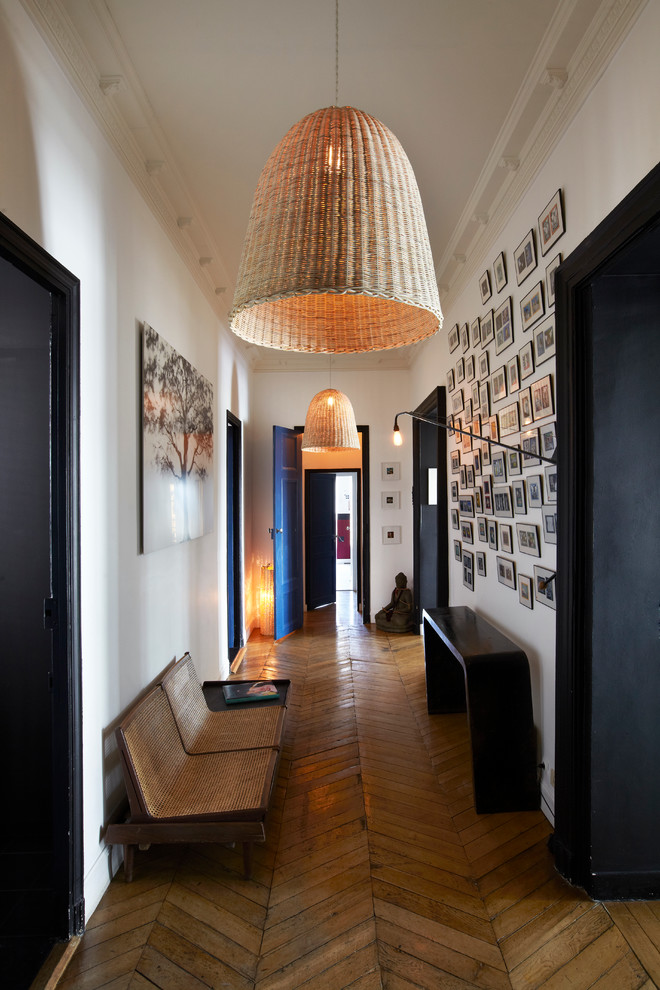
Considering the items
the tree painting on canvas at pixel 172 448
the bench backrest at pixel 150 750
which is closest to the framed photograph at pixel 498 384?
the tree painting on canvas at pixel 172 448

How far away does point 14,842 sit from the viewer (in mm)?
2350

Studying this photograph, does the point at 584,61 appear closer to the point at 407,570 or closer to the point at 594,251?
the point at 594,251

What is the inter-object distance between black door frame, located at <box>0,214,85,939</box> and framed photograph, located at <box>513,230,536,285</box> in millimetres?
2089

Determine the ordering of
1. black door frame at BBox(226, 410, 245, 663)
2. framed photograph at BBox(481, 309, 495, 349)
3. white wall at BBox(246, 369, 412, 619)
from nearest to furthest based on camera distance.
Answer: framed photograph at BBox(481, 309, 495, 349) < black door frame at BBox(226, 410, 245, 663) < white wall at BBox(246, 369, 412, 619)

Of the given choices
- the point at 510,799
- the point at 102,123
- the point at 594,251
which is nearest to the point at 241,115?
the point at 102,123

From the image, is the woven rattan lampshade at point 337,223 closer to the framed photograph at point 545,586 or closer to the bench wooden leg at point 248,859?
the framed photograph at point 545,586

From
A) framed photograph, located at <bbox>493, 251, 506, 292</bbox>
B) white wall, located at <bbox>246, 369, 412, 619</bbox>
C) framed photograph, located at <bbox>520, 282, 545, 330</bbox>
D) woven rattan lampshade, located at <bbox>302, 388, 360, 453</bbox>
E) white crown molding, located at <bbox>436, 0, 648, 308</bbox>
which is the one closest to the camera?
white crown molding, located at <bbox>436, 0, 648, 308</bbox>

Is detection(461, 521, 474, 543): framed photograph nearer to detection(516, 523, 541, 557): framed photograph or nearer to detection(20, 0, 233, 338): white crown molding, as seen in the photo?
detection(516, 523, 541, 557): framed photograph

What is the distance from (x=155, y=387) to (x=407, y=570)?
456 centimetres

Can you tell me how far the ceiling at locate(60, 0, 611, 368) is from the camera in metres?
1.93

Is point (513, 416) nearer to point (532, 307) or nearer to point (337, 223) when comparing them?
point (532, 307)

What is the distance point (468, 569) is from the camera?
4.05 metres

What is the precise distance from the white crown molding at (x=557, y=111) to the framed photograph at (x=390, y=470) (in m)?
3.27

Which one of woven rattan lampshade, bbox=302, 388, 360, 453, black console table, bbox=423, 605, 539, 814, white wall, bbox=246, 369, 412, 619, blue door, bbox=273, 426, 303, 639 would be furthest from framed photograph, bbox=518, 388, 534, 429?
white wall, bbox=246, 369, 412, 619
